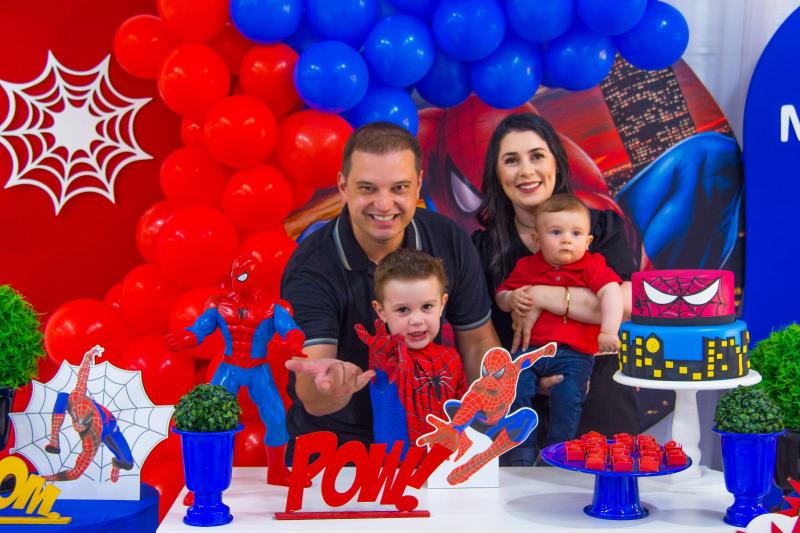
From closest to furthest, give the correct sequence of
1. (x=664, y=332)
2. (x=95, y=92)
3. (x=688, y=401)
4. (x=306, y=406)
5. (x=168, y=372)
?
(x=664, y=332) → (x=688, y=401) → (x=306, y=406) → (x=168, y=372) → (x=95, y=92)

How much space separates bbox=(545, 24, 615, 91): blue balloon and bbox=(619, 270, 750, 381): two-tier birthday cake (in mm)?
1245

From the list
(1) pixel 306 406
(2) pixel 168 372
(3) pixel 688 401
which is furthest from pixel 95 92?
(3) pixel 688 401

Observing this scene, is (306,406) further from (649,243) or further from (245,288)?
(649,243)

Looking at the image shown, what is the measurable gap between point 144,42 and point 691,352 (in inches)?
91.7

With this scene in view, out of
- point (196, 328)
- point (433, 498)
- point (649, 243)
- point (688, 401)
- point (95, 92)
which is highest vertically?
point (95, 92)

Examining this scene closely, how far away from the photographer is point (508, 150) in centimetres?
340

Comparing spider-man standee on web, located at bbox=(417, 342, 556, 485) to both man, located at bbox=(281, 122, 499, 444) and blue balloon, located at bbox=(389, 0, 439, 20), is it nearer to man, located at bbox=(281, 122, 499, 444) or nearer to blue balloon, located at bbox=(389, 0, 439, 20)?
man, located at bbox=(281, 122, 499, 444)

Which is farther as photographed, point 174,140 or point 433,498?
point 174,140

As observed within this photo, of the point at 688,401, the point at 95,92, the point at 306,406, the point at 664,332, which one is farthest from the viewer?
the point at 95,92

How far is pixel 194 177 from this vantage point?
3.51m

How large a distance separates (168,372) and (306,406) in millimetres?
662

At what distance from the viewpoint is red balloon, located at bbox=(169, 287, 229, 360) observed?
3312 millimetres

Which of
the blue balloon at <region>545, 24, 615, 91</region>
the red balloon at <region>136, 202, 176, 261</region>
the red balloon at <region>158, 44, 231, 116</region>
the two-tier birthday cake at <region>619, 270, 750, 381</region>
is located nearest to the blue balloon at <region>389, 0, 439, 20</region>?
the blue balloon at <region>545, 24, 615, 91</region>

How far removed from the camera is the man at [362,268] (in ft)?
9.59
